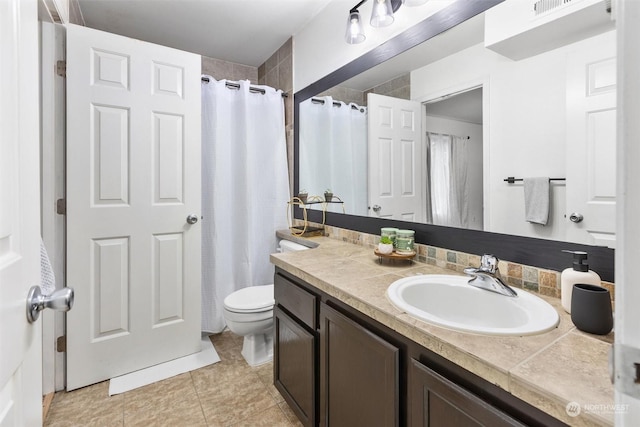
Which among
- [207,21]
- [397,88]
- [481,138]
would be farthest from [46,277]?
[207,21]

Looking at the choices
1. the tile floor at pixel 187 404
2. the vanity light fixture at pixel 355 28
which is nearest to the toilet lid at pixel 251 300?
the tile floor at pixel 187 404

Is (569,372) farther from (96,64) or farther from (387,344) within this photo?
(96,64)

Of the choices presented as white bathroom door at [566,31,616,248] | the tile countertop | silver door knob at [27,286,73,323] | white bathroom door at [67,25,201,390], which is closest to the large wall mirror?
white bathroom door at [566,31,616,248]

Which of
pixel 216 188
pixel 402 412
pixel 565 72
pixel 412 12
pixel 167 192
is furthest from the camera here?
pixel 216 188

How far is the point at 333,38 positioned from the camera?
6.66ft

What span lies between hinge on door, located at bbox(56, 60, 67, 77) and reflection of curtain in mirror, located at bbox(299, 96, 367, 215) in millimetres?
1471

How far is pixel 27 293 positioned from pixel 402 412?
91cm

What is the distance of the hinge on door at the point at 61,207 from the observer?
165cm

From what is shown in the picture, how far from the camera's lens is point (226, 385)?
5.72 feet

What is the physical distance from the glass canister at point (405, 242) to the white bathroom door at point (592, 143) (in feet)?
1.88

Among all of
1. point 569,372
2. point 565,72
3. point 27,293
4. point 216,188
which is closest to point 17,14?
point 27,293

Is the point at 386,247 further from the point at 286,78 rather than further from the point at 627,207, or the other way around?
the point at 286,78

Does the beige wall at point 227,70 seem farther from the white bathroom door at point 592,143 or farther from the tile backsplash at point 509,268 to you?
the white bathroom door at point 592,143

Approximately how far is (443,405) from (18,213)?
37.8 inches
